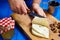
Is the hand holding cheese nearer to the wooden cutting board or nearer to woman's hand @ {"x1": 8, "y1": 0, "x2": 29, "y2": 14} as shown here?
the wooden cutting board

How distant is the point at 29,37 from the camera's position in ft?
2.99

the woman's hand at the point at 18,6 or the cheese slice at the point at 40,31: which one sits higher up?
the woman's hand at the point at 18,6

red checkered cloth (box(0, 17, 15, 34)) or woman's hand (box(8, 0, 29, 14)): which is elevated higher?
woman's hand (box(8, 0, 29, 14))

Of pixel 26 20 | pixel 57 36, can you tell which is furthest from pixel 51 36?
pixel 26 20

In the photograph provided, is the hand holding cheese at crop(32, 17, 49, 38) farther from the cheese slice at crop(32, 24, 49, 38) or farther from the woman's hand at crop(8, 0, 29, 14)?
the woman's hand at crop(8, 0, 29, 14)

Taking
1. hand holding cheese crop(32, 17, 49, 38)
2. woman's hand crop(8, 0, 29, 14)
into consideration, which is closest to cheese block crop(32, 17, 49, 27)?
hand holding cheese crop(32, 17, 49, 38)

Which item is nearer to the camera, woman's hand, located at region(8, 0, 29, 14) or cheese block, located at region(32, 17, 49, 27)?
woman's hand, located at region(8, 0, 29, 14)

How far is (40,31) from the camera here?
961 mm

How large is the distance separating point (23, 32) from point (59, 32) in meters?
0.24

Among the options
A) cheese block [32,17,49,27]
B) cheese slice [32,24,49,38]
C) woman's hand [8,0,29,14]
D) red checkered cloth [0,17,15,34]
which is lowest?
cheese slice [32,24,49,38]

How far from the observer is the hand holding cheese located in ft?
3.11

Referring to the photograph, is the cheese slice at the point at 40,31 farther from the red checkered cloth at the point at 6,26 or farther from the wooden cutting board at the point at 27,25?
the red checkered cloth at the point at 6,26

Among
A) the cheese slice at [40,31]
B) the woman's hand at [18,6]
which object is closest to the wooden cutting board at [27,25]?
the cheese slice at [40,31]

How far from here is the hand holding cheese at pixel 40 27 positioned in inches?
37.3
